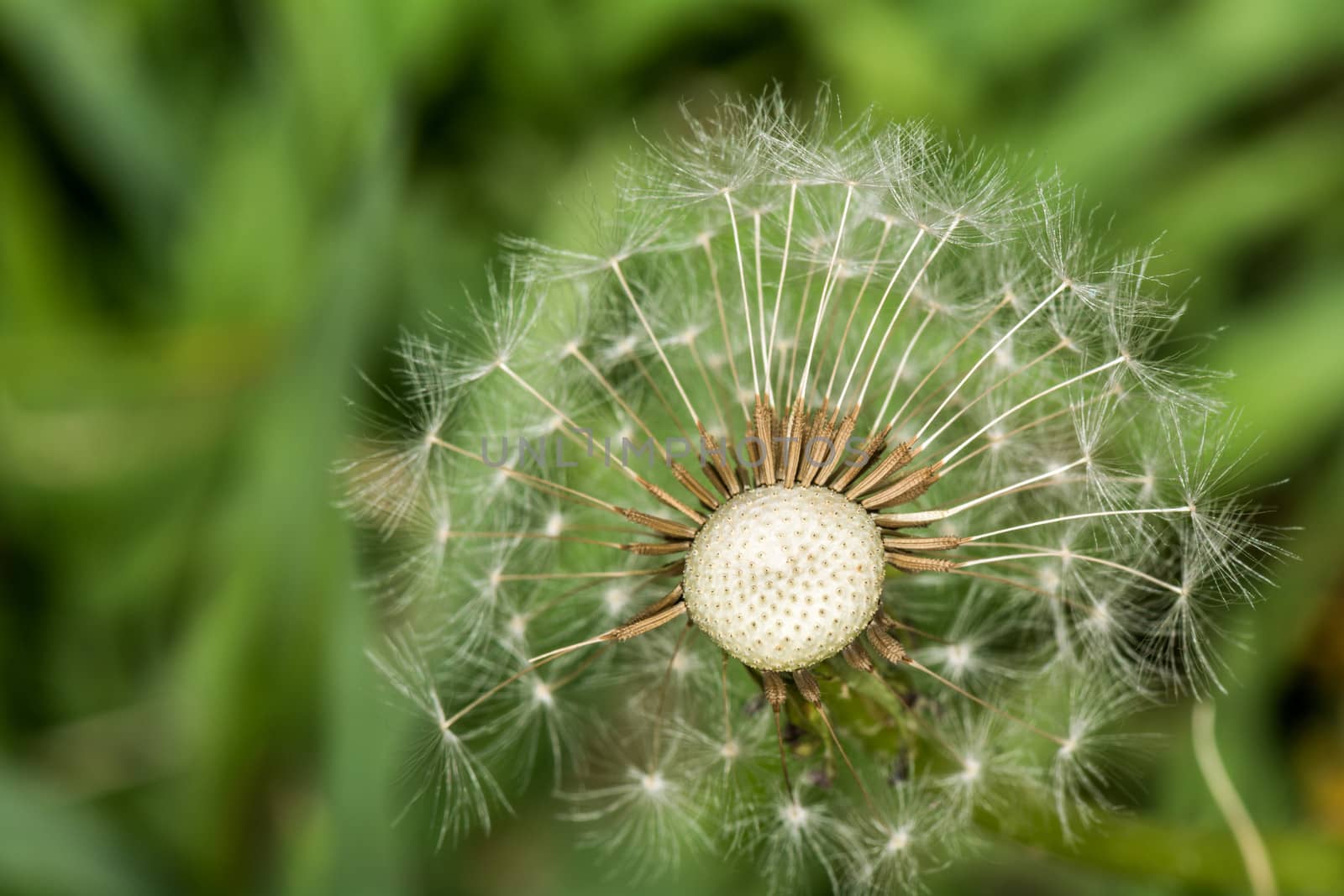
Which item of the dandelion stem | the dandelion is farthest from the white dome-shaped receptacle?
the dandelion stem

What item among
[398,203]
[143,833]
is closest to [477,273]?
[398,203]

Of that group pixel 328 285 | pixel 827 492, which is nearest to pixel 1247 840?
pixel 827 492

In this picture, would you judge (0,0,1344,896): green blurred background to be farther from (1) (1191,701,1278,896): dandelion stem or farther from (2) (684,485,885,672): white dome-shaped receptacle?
(2) (684,485,885,672): white dome-shaped receptacle

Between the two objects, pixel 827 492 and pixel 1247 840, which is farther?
pixel 1247 840

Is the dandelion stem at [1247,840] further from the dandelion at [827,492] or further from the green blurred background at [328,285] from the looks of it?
the green blurred background at [328,285]

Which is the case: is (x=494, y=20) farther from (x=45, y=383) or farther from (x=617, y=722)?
(x=617, y=722)

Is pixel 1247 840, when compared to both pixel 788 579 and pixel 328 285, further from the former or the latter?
pixel 328 285

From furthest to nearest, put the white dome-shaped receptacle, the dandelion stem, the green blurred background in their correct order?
the green blurred background
the dandelion stem
the white dome-shaped receptacle
